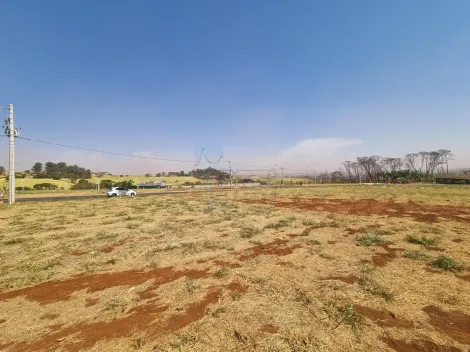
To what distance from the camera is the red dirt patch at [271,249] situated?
8164 millimetres

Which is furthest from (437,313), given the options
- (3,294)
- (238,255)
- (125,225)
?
(125,225)

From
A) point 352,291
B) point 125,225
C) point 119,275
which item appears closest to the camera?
point 352,291

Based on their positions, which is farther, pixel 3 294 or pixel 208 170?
pixel 208 170

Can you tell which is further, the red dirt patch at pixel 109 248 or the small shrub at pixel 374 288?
the red dirt patch at pixel 109 248

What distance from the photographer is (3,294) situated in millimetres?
5758

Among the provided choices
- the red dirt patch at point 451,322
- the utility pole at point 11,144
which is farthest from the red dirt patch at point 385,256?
the utility pole at point 11,144

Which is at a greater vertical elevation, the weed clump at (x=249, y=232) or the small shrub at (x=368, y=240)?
the small shrub at (x=368, y=240)

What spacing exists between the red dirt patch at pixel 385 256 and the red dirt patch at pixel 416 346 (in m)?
3.57

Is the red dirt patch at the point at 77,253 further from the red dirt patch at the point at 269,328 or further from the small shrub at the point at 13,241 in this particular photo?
the red dirt patch at the point at 269,328

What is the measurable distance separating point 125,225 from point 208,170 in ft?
26.5

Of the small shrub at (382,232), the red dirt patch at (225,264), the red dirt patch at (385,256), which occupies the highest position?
the small shrub at (382,232)

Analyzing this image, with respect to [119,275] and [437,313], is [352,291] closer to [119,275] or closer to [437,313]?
[437,313]

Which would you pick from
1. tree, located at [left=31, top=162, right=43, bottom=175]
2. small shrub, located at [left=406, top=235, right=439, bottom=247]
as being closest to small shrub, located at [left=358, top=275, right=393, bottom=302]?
small shrub, located at [left=406, top=235, right=439, bottom=247]

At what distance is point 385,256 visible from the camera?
7758mm
